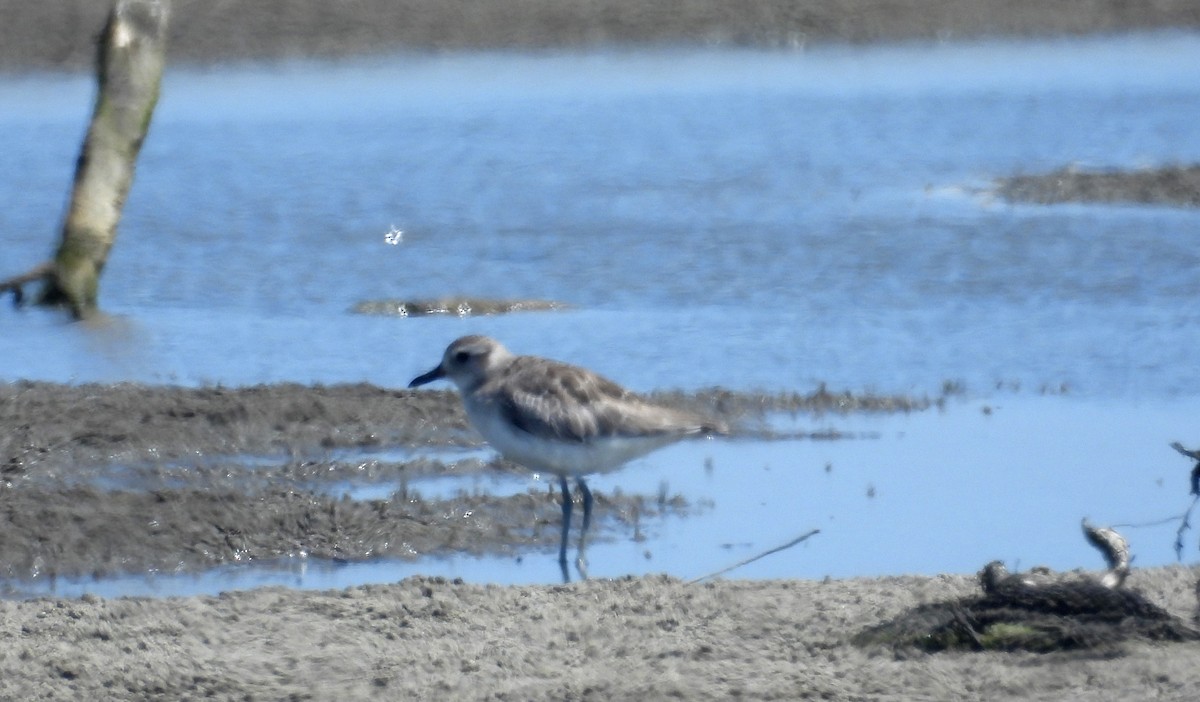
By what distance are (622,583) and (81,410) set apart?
12.7 feet

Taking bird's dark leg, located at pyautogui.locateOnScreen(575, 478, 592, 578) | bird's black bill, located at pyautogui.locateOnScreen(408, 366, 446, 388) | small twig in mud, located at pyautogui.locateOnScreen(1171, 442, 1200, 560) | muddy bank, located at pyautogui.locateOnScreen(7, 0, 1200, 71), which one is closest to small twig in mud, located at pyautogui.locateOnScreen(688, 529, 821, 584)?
bird's dark leg, located at pyautogui.locateOnScreen(575, 478, 592, 578)

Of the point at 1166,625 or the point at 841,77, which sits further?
the point at 841,77

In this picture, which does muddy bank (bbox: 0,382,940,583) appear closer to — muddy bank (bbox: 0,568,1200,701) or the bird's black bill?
the bird's black bill

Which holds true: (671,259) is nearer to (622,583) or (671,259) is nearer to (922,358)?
(922,358)

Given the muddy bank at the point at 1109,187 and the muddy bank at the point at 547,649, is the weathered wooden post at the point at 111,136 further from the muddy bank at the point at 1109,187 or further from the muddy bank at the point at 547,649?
the muddy bank at the point at 1109,187

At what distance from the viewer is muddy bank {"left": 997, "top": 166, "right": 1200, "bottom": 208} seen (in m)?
17.4

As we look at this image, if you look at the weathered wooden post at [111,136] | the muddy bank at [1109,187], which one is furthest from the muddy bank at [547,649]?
the muddy bank at [1109,187]

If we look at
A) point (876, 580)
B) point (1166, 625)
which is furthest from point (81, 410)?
point (1166, 625)

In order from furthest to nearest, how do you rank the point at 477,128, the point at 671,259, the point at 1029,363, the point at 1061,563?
the point at 477,128, the point at 671,259, the point at 1029,363, the point at 1061,563

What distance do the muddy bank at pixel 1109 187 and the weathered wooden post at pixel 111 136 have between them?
25.5ft

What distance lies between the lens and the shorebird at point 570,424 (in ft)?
27.0

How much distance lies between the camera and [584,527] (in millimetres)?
8219

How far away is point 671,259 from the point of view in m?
15.6

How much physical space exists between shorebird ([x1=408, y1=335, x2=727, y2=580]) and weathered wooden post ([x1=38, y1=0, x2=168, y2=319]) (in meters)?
5.94
